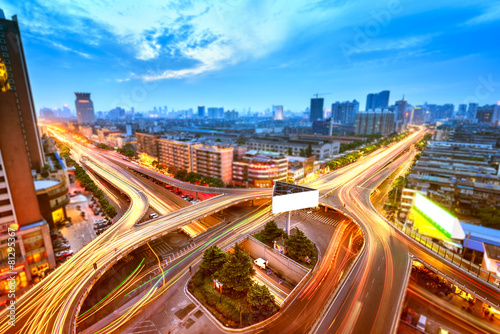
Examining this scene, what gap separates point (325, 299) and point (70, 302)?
28.7 m

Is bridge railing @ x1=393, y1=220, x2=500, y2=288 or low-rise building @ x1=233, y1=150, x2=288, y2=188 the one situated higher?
low-rise building @ x1=233, y1=150, x2=288, y2=188

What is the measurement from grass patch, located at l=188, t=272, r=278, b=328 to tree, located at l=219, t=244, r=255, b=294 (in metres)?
1.40

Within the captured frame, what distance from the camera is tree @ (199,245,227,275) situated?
102 feet

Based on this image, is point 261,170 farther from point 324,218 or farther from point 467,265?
point 467,265

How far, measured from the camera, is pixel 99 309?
2862 cm

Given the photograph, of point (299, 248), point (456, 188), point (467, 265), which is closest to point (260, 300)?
point (299, 248)

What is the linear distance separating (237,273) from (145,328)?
11551mm

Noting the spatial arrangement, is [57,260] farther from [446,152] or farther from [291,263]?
[446,152]

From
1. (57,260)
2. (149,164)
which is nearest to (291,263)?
(57,260)

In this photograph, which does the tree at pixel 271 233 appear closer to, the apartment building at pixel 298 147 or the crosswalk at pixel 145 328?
the crosswalk at pixel 145 328

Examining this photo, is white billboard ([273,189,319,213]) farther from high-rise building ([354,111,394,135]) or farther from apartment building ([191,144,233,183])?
high-rise building ([354,111,394,135])

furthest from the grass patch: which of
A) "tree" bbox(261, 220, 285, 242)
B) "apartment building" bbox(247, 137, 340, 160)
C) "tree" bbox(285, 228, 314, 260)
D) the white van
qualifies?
"apartment building" bbox(247, 137, 340, 160)

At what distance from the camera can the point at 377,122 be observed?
191m

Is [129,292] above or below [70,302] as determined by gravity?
below
